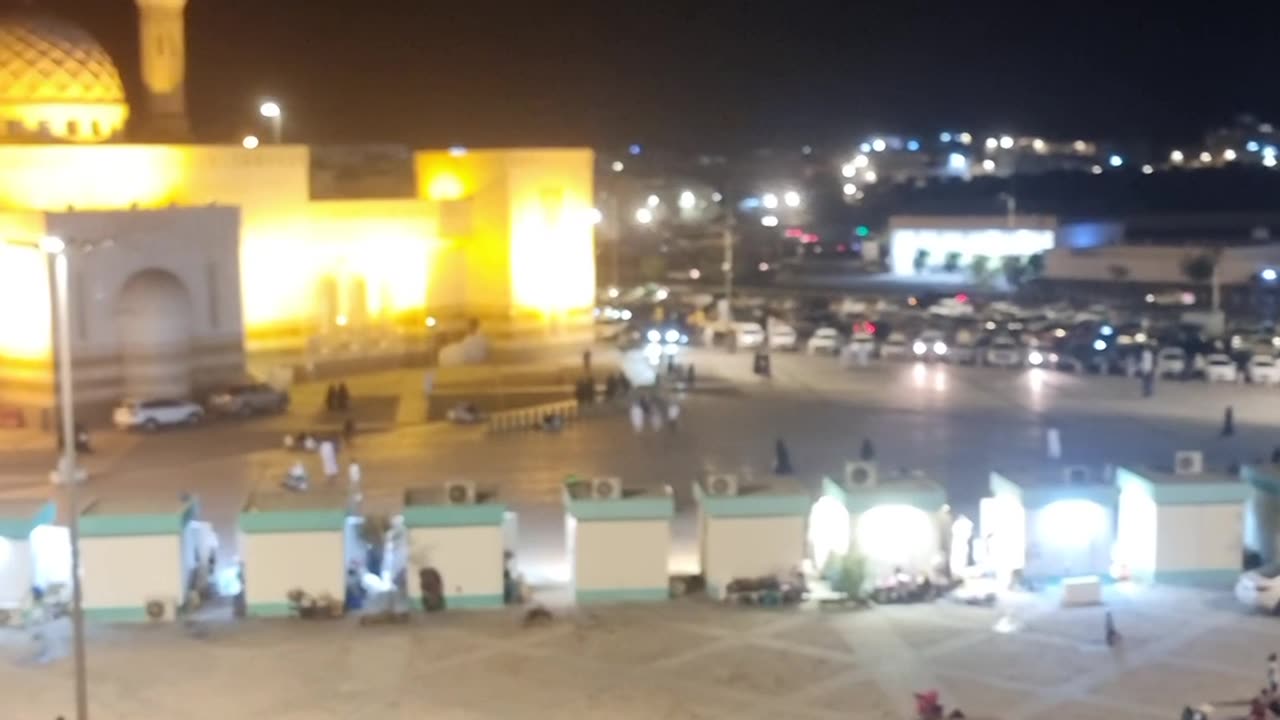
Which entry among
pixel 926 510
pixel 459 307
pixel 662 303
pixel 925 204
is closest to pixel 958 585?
pixel 926 510

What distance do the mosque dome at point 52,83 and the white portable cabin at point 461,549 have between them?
49.5 feet

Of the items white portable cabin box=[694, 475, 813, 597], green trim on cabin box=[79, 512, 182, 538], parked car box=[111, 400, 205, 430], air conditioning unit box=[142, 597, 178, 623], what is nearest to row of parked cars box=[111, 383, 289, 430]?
parked car box=[111, 400, 205, 430]

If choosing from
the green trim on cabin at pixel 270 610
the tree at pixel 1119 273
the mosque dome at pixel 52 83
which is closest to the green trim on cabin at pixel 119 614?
the green trim on cabin at pixel 270 610

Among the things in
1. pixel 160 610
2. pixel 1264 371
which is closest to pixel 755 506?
pixel 160 610

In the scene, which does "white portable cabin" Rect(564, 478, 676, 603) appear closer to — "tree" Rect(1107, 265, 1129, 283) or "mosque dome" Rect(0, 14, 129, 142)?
"mosque dome" Rect(0, 14, 129, 142)

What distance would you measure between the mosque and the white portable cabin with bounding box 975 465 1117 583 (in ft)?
40.8

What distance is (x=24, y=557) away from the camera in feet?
46.1

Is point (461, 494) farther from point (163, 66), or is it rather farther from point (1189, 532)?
point (163, 66)

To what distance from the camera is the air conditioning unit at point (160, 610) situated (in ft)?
45.5

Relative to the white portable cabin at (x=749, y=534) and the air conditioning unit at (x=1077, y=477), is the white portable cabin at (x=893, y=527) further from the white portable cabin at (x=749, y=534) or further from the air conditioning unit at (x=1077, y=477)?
the air conditioning unit at (x=1077, y=477)

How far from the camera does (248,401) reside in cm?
2459

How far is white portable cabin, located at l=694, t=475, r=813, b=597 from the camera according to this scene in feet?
47.3

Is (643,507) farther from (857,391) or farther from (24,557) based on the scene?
(857,391)

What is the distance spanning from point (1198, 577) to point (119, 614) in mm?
9050
